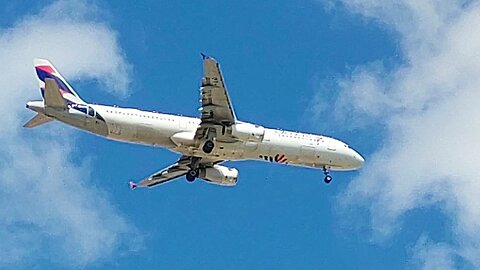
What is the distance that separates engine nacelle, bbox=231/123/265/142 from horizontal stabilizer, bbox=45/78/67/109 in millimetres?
12862

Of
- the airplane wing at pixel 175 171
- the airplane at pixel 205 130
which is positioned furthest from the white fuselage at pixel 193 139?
the airplane wing at pixel 175 171

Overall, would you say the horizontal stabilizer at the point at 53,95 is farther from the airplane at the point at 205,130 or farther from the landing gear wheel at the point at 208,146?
the landing gear wheel at the point at 208,146

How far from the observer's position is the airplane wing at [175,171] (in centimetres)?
11044

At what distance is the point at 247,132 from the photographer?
100688mm

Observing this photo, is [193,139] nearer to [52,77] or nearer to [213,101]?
[213,101]

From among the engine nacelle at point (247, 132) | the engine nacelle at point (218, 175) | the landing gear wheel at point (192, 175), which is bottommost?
the engine nacelle at point (247, 132)

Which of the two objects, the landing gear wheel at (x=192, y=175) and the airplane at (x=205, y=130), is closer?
the airplane at (x=205, y=130)

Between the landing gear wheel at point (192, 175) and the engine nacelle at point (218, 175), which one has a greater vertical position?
the engine nacelle at point (218, 175)

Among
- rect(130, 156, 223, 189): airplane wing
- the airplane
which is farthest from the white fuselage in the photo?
rect(130, 156, 223, 189): airplane wing

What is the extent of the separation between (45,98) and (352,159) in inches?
1007

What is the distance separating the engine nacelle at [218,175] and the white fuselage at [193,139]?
7.00 metres

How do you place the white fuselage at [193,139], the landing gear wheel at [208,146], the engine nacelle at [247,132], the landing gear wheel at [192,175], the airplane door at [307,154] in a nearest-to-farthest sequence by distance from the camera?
the white fuselage at [193,139]
the engine nacelle at [247,132]
the landing gear wheel at [208,146]
the airplane door at [307,154]
the landing gear wheel at [192,175]

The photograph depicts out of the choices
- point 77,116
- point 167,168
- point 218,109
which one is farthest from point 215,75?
point 167,168

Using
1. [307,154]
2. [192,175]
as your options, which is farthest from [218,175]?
[307,154]
